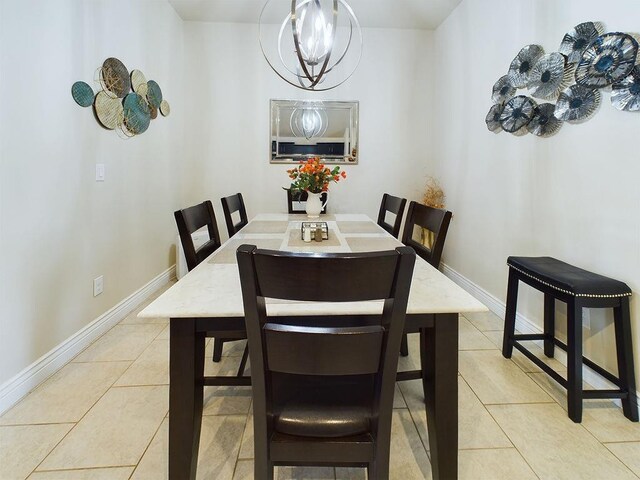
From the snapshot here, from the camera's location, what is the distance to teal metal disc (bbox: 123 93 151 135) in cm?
273

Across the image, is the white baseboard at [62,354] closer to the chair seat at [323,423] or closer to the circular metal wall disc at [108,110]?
the circular metal wall disc at [108,110]

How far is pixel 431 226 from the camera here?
171 cm

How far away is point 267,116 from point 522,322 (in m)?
3.17

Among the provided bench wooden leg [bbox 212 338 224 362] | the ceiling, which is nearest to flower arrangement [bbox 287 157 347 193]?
bench wooden leg [bbox 212 338 224 362]

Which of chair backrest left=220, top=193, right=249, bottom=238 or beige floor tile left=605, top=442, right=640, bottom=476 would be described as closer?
beige floor tile left=605, top=442, right=640, bottom=476

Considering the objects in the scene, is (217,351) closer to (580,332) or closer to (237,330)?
(237,330)

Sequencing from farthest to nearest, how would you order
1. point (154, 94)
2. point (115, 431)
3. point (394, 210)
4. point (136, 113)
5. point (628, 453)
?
point (154, 94)
point (136, 113)
point (394, 210)
point (115, 431)
point (628, 453)

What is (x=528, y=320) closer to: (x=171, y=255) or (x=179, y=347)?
(x=179, y=347)

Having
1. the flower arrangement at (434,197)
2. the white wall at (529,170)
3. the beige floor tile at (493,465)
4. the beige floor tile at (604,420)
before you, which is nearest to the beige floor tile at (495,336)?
the white wall at (529,170)

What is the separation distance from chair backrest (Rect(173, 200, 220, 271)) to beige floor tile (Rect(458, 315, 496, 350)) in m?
1.68

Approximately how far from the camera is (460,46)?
11.3ft

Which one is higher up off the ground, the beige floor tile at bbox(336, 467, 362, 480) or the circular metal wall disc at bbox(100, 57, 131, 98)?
the circular metal wall disc at bbox(100, 57, 131, 98)

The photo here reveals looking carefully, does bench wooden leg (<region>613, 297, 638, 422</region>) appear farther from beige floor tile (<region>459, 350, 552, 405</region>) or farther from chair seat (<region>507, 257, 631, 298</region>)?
beige floor tile (<region>459, 350, 552, 405</region>)

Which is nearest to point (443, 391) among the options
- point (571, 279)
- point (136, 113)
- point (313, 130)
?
point (571, 279)
